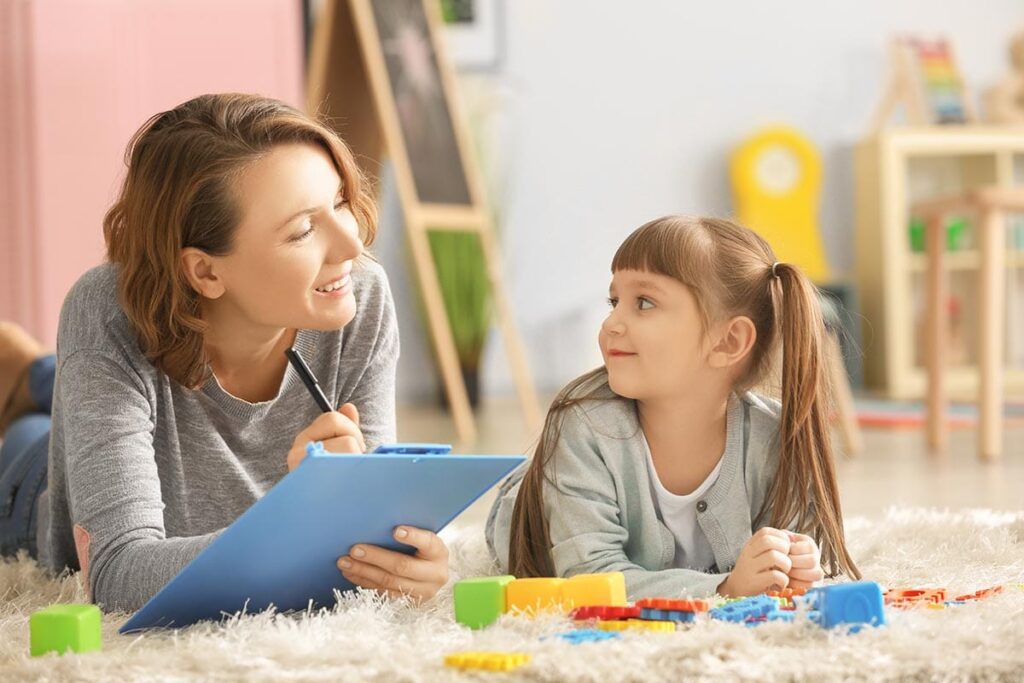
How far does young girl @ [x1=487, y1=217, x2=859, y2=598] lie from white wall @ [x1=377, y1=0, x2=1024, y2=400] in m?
3.56

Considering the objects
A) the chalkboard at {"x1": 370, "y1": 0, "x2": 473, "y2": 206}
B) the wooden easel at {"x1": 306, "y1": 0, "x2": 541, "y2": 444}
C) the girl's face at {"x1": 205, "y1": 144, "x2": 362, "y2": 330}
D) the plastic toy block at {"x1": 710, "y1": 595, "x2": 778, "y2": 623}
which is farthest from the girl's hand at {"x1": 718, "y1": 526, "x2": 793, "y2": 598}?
the chalkboard at {"x1": 370, "y1": 0, "x2": 473, "y2": 206}

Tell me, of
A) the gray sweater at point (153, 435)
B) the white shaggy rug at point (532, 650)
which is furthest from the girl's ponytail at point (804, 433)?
the gray sweater at point (153, 435)

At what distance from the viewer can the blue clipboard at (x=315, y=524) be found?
102 cm

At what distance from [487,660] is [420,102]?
2.76 meters

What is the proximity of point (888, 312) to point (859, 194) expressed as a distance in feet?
1.70

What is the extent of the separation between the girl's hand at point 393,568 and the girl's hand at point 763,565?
28 cm

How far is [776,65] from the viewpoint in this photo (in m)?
4.98

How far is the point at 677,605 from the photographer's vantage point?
3.40 feet

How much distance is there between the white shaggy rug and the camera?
2.98 feet

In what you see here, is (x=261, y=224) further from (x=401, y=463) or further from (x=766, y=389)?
(x=766, y=389)

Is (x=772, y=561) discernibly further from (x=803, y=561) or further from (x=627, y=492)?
(x=627, y=492)

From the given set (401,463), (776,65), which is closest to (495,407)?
(776,65)

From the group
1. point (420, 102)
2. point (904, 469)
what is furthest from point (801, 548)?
point (420, 102)

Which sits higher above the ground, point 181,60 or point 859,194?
point 181,60
